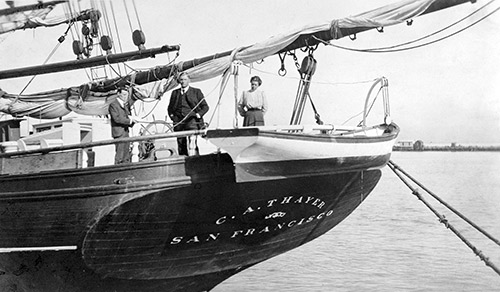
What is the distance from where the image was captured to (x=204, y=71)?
9586mm

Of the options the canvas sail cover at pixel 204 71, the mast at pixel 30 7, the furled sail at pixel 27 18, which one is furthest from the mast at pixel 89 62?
the mast at pixel 30 7

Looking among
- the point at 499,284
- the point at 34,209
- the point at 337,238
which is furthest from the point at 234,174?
the point at 337,238

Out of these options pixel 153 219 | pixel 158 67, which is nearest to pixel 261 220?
pixel 153 219

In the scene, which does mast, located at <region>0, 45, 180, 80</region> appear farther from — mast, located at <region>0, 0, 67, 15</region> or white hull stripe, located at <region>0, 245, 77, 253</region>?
white hull stripe, located at <region>0, 245, 77, 253</region>

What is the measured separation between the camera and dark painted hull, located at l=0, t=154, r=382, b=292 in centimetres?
813

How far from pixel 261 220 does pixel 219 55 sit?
8.93 feet

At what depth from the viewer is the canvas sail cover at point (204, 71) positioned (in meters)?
7.96

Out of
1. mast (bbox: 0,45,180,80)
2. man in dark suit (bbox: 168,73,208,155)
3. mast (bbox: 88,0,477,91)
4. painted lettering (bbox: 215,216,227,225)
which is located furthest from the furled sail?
painted lettering (bbox: 215,216,227,225)

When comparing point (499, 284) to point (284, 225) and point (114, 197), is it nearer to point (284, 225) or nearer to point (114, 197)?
point (284, 225)

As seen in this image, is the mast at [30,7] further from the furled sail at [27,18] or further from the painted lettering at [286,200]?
the painted lettering at [286,200]

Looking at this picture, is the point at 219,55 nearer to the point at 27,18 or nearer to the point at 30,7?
the point at 30,7

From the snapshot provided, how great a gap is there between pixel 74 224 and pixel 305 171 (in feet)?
10.8

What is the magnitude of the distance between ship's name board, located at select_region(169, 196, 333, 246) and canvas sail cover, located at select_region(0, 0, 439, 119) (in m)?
1.94

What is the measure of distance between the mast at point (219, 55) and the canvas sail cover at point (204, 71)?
0.33 feet
